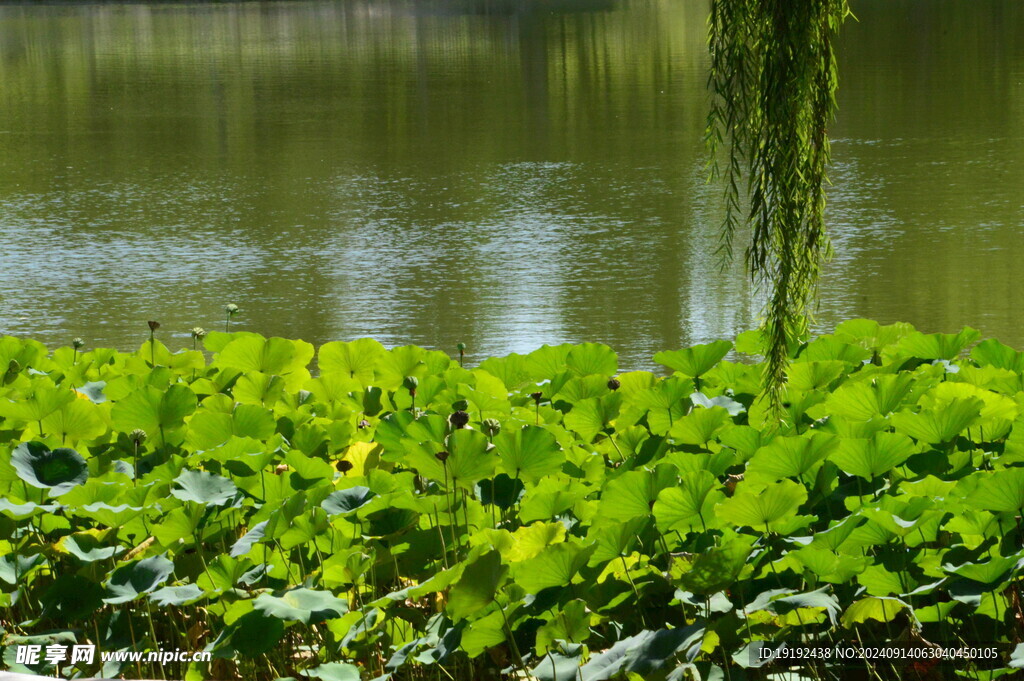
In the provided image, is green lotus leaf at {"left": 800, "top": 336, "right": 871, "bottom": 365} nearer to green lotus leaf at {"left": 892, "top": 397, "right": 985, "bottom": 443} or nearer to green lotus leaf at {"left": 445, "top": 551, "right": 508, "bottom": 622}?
green lotus leaf at {"left": 892, "top": 397, "right": 985, "bottom": 443}

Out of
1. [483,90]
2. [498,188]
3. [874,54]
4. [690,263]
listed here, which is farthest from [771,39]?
[874,54]

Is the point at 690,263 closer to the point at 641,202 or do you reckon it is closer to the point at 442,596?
the point at 641,202

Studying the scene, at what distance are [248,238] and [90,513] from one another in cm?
530

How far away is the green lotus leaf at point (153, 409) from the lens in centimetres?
213

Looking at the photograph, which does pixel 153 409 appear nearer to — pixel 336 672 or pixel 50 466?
pixel 50 466

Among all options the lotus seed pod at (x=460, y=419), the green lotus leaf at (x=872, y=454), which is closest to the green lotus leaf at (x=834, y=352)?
the green lotus leaf at (x=872, y=454)

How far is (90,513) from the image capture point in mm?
1761

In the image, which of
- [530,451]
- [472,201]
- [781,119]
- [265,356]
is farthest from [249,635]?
[472,201]

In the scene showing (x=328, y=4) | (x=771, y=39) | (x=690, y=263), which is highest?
(x=328, y=4)

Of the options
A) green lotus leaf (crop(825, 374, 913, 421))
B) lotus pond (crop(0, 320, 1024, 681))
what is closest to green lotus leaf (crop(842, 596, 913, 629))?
lotus pond (crop(0, 320, 1024, 681))

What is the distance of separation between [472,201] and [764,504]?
20.4 ft

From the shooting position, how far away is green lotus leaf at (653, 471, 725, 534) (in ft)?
5.56

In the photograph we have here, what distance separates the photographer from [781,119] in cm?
202

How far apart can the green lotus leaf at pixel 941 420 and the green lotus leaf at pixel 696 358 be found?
1.84 feet
